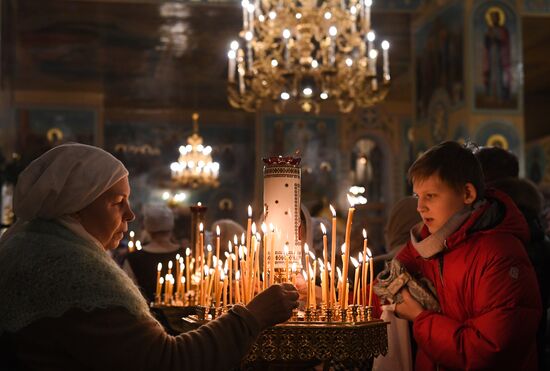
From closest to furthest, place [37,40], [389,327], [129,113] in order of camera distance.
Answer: [389,327]
[37,40]
[129,113]

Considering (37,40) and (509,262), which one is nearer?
(509,262)

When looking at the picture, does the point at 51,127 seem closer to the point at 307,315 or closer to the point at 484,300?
the point at 307,315

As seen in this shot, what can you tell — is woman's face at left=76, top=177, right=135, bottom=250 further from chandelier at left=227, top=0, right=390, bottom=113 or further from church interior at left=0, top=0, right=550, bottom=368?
church interior at left=0, top=0, right=550, bottom=368

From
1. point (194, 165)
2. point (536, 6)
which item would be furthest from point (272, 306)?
point (194, 165)

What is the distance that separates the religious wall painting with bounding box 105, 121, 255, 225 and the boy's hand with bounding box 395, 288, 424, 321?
17792 millimetres

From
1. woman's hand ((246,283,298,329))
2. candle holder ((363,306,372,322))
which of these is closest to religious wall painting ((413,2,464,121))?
candle holder ((363,306,372,322))

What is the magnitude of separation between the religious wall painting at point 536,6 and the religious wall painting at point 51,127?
9.93 meters

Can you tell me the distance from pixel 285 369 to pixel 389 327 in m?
0.50

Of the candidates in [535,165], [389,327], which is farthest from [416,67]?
[389,327]

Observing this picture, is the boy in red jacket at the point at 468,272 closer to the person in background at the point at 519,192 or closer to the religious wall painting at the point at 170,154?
the person in background at the point at 519,192

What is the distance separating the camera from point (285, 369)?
268cm

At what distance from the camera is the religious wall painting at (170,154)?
67.6ft

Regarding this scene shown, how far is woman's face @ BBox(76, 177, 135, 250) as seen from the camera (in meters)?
2.37

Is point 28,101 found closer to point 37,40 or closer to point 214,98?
point 37,40
